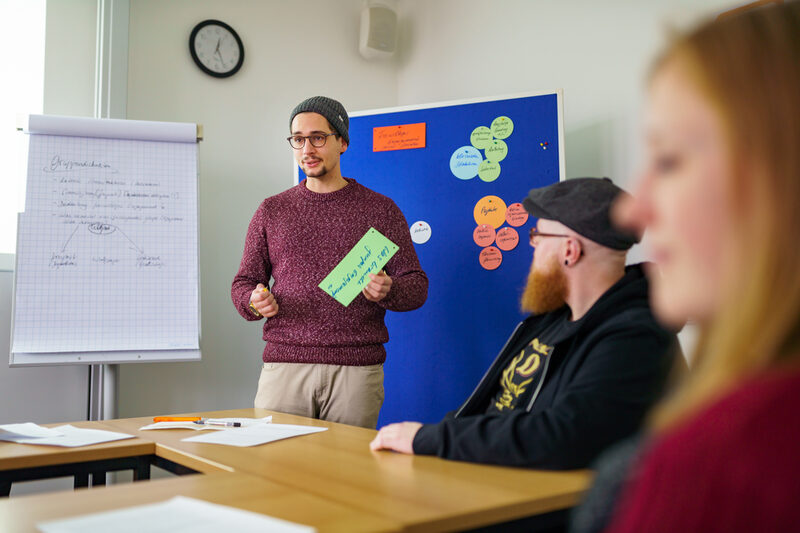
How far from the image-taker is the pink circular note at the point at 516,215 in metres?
2.86

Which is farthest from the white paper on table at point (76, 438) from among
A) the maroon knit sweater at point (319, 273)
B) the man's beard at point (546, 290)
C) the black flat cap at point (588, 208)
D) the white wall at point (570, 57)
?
the white wall at point (570, 57)

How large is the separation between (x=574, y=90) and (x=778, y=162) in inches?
106

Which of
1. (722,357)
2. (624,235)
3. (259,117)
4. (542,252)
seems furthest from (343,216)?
(722,357)

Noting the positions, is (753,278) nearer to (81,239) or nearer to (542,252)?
(542,252)

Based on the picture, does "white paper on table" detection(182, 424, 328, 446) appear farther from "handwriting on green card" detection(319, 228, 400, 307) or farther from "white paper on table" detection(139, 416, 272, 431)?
"handwriting on green card" detection(319, 228, 400, 307)

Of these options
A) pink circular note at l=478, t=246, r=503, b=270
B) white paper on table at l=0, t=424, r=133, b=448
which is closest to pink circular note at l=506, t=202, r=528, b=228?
pink circular note at l=478, t=246, r=503, b=270

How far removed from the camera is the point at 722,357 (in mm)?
Answer: 426

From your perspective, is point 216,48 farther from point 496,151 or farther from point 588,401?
point 588,401

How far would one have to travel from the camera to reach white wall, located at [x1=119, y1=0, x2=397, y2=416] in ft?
10.7

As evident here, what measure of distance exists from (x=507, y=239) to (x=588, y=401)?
172 centimetres

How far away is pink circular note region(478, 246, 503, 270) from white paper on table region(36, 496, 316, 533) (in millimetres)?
2096

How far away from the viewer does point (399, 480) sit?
3.67ft

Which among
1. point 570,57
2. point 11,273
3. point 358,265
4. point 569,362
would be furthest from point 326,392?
point 570,57

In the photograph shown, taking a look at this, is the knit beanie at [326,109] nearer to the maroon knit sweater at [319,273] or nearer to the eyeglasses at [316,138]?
the eyeglasses at [316,138]
